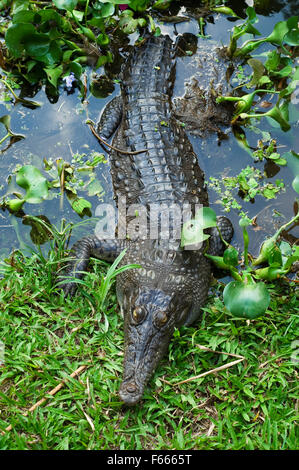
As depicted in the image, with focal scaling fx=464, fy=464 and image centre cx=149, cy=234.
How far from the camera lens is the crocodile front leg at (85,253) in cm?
382

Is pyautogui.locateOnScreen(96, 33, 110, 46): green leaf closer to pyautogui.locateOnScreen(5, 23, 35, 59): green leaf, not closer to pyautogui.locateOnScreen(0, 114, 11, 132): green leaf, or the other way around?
pyautogui.locateOnScreen(5, 23, 35, 59): green leaf

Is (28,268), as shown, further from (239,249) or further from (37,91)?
(37,91)

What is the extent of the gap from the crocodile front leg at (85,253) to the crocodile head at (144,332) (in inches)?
24.1

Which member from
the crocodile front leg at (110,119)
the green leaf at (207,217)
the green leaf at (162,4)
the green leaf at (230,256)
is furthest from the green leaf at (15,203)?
the green leaf at (162,4)

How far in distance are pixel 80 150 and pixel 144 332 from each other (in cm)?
217

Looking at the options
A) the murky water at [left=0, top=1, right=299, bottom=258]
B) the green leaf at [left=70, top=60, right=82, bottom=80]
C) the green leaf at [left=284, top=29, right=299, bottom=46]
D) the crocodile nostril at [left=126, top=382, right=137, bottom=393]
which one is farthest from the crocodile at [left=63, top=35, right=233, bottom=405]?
the green leaf at [left=284, top=29, right=299, bottom=46]

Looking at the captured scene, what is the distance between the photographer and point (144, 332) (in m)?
3.20

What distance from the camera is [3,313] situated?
357 centimetres

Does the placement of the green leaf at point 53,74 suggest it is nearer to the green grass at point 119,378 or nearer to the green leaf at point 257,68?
the green grass at point 119,378

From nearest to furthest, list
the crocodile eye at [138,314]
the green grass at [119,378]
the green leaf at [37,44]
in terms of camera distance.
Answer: the green grass at [119,378]
the crocodile eye at [138,314]
the green leaf at [37,44]

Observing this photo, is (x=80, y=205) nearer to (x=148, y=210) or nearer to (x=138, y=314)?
(x=148, y=210)

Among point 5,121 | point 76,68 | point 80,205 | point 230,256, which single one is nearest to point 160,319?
point 230,256

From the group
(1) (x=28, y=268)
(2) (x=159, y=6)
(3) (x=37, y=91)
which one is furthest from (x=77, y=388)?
(2) (x=159, y=6)

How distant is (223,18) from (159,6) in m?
0.78
